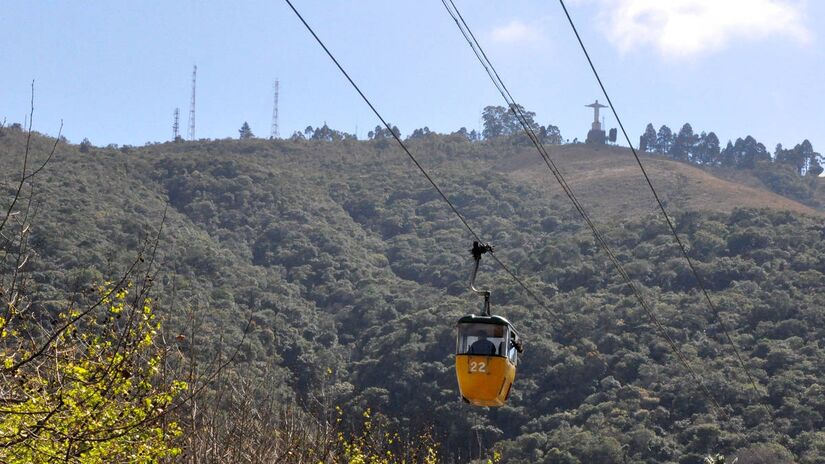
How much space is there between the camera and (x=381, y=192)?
372 ft

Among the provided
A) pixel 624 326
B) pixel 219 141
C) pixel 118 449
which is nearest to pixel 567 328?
pixel 624 326

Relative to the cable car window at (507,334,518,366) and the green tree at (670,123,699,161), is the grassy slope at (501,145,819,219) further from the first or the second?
the cable car window at (507,334,518,366)

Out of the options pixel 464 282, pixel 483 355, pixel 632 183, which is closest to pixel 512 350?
pixel 483 355

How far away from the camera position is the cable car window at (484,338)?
60.2 ft

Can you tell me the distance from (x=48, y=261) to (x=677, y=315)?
34681mm

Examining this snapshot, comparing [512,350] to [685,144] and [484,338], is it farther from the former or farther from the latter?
[685,144]

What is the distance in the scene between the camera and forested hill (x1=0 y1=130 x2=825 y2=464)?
54.9m

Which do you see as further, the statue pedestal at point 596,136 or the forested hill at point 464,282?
the statue pedestal at point 596,136

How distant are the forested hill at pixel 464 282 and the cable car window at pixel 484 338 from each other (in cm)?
1249

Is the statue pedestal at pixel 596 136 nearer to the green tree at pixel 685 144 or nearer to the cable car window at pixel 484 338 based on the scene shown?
the green tree at pixel 685 144

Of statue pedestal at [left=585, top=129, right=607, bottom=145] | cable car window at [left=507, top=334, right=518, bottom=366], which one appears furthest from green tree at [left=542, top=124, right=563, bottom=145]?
cable car window at [left=507, top=334, right=518, bottom=366]

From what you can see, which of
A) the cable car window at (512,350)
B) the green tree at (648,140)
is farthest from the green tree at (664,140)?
the cable car window at (512,350)

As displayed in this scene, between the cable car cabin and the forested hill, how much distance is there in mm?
12401

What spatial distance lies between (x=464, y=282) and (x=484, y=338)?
2570 inches
